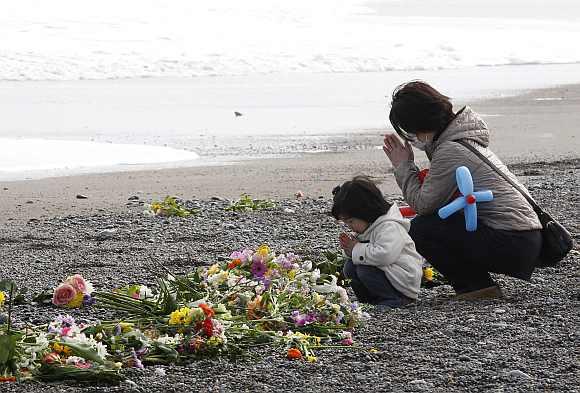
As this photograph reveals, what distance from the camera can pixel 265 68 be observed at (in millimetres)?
25734

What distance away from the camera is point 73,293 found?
5438 millimetres

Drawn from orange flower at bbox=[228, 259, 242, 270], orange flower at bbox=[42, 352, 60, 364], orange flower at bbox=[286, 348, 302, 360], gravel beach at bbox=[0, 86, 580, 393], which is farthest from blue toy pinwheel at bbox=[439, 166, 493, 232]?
orange flower at bbox=[42, 352, 60, 364]

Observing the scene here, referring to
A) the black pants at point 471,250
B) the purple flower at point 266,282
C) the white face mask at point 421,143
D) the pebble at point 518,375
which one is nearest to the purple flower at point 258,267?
the purple flower at point 266,282

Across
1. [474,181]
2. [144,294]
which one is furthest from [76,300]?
[474,181]

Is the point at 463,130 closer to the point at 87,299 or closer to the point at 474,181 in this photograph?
the point at 474,181

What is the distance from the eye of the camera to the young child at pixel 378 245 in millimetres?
5734

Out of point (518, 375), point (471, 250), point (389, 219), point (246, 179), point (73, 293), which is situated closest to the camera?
point (518, 375)

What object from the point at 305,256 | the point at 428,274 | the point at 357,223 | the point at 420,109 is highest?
the point at 420,109

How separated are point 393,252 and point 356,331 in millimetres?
612

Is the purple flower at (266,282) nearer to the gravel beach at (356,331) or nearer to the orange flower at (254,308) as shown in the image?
the orange flower at (254,308)

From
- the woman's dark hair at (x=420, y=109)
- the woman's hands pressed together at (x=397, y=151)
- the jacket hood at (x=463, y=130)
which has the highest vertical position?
the woman's dark hair at (x=420, y=109)

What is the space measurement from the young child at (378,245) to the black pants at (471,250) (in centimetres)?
18

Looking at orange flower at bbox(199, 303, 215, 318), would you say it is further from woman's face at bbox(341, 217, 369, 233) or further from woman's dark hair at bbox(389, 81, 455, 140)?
woman's dark hair at bbox(389, 81, 455, 140)

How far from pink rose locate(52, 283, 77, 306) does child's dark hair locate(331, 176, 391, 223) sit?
1371mm
